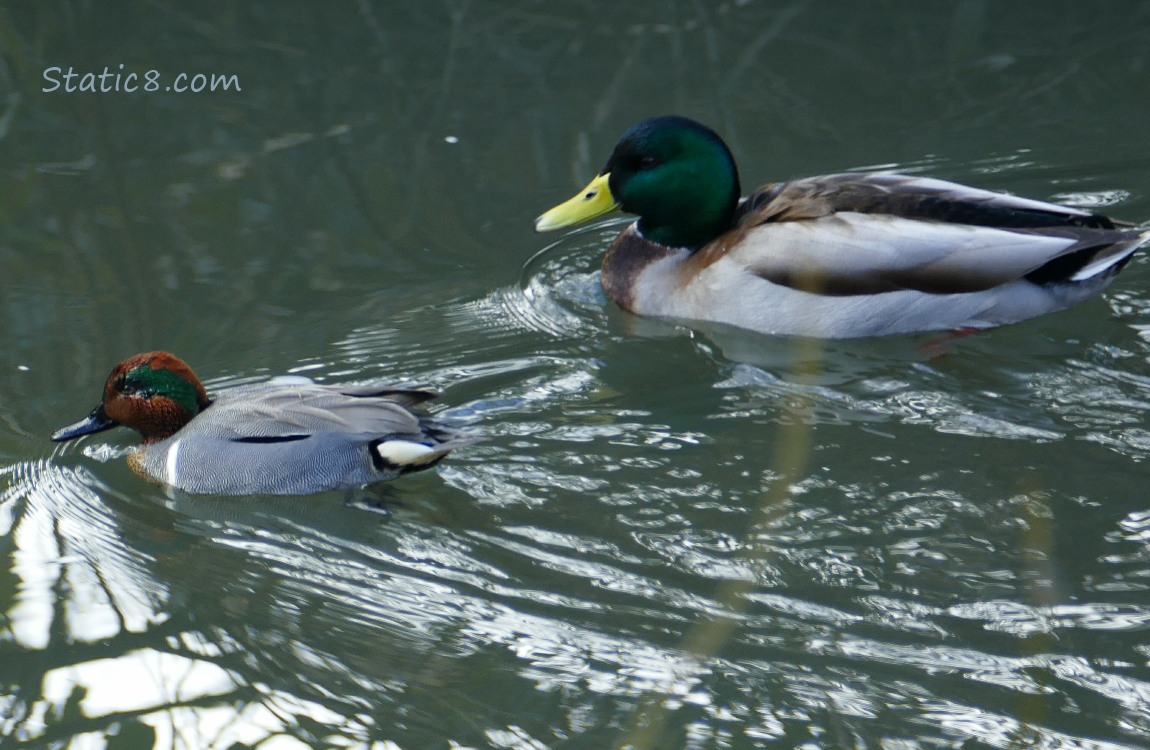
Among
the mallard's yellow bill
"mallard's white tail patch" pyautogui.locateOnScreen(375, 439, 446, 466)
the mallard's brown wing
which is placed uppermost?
the mallard's yellow bill

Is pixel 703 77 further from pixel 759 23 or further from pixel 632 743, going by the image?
pixel 632 743

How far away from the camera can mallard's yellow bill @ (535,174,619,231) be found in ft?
22.2

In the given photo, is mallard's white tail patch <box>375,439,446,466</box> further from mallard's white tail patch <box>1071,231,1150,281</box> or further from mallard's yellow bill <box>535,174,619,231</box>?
mallard's white tail patch <box>1071,231,1150,281</box>

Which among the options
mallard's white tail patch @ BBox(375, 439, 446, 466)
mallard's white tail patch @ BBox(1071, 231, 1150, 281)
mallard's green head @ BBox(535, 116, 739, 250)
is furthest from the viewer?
mallard's green head @ BBox(535, 116, 739, 250)

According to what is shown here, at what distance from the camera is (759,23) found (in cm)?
941

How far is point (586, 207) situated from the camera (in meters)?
6.81

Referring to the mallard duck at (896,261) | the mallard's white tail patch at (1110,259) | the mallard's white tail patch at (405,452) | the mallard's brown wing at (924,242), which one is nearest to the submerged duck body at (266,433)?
the mallard's white tail patch at (405,452)

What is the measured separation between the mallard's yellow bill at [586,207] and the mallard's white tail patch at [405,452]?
7.00 feet

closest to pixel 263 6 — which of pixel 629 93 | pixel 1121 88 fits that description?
pixel 629 93

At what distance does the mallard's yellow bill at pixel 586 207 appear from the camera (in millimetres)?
6777

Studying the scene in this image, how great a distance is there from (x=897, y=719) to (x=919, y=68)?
6096 millimetres

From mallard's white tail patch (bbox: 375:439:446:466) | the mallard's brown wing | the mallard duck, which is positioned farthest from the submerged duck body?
the mallard's brown wing

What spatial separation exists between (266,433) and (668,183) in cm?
263

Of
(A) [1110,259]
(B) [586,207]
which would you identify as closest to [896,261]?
(A) [1110,259]
